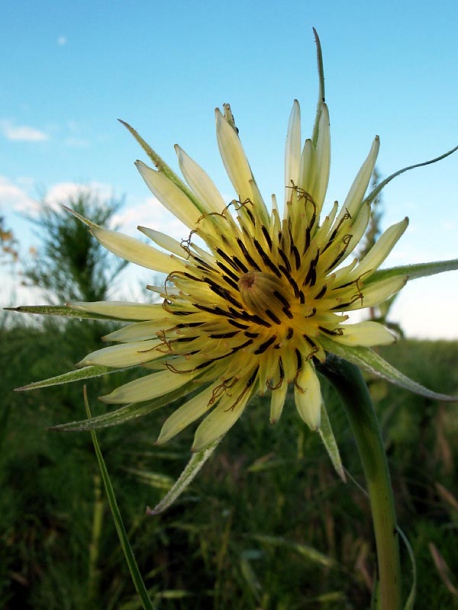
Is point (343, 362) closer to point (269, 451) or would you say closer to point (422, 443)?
point (269, 451)

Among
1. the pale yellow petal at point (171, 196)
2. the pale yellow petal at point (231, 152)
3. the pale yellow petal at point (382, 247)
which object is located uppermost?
the pale yellow petal at point (231, 152)

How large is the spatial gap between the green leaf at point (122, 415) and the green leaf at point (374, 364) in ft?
0.96

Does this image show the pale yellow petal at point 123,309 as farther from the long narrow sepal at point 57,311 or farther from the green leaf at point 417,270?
the green leaf at point 417,270

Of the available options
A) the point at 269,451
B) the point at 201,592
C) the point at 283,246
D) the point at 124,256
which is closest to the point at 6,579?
the point at 201,592

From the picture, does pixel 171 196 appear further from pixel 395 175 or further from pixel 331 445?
Result: pixel 331 445

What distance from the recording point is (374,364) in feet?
2.89

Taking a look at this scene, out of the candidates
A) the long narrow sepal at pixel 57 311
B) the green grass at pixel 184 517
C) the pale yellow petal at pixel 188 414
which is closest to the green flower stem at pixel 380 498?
the pale yellow petal at pixel 188 414

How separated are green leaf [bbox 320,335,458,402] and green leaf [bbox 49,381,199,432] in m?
0.29

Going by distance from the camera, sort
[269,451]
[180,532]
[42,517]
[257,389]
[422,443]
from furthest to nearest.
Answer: [422,443]
[42,517]
[180,532]
[269,451]
[257,389]

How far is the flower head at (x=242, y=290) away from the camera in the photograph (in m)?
1.05

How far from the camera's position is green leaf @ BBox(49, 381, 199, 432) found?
94 centimetres

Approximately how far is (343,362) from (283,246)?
281mm

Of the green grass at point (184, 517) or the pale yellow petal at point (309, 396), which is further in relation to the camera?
the green grass at point (184, 517)

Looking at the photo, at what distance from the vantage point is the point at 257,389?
116cm
